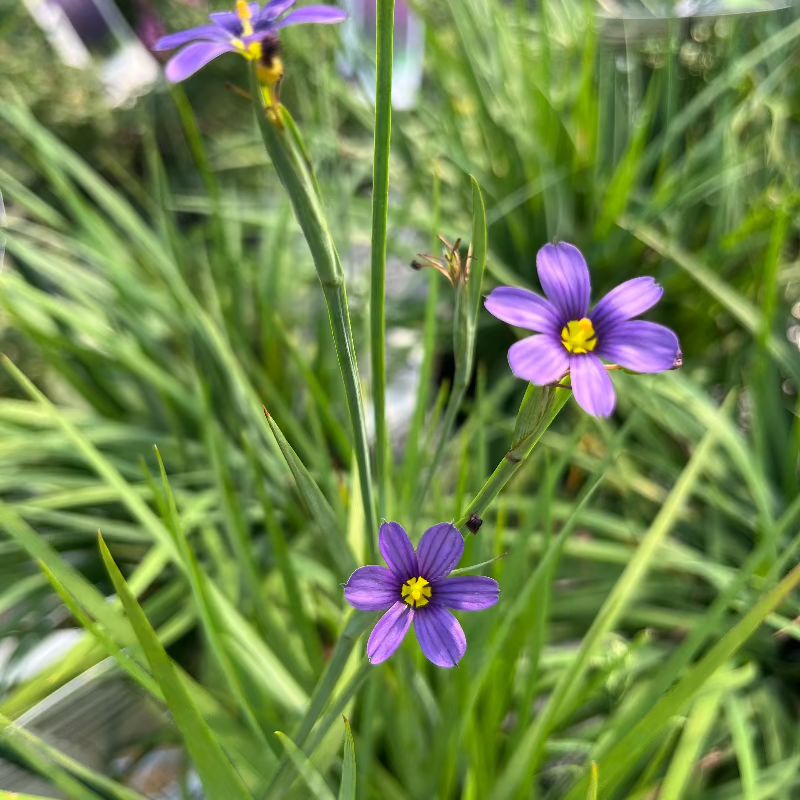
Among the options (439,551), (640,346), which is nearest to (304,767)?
(439,551)

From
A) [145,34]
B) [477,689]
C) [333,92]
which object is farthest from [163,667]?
[145,34]

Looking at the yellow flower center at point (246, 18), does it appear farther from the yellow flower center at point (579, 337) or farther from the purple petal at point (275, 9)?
the yellow flower center at point (579, 337)

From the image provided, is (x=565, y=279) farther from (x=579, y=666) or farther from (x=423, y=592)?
(x=579, y=666)

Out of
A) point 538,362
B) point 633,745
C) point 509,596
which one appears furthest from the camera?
point 509,596

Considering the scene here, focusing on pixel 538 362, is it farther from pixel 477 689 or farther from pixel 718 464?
pixel 718 464

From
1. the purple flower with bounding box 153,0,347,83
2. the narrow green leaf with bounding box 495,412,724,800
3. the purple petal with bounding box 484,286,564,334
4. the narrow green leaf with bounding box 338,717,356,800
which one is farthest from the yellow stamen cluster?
the narrow green leaf with bounding box 495,412,724,800

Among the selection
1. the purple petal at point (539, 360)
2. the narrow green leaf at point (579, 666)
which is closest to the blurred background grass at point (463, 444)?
the narrow green leaf at point (579, 666)
